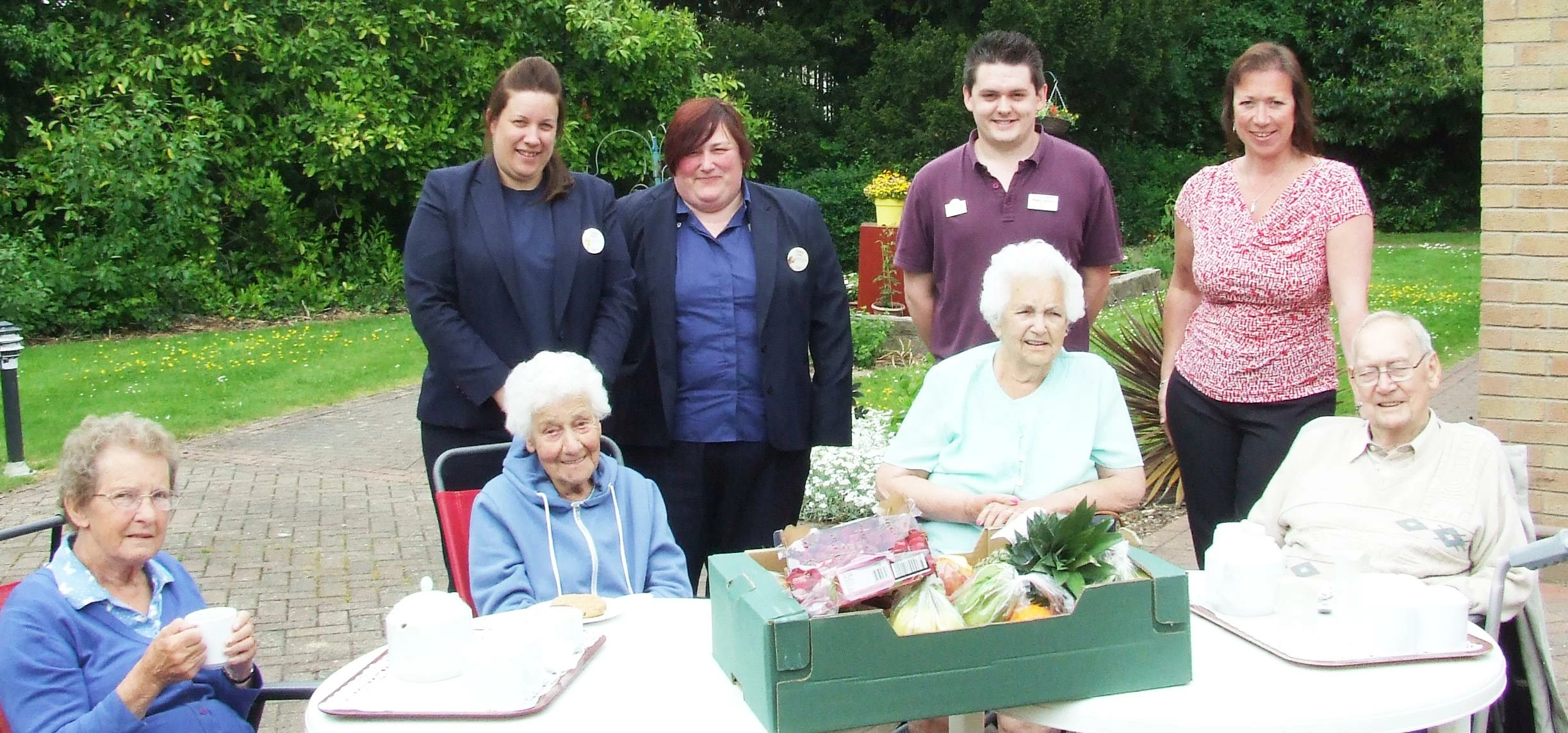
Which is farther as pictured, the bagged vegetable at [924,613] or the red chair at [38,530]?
the red chair at [38,530]

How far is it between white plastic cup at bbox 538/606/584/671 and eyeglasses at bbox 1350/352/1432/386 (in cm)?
183

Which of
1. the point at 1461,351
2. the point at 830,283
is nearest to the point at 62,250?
the point at 830,283

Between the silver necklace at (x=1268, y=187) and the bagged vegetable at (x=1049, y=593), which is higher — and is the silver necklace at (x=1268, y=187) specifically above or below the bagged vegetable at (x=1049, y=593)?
above

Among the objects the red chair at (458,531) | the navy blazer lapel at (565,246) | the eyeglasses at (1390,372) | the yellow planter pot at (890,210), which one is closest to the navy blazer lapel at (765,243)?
the navy blazer lapel at (565,246)

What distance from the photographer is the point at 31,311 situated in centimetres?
1212

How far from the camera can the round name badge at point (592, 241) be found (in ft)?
12.9

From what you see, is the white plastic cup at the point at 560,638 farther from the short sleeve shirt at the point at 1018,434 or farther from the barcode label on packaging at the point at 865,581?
the short sleeve shirt at the point at 1018,434

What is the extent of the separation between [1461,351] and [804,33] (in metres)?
13.4

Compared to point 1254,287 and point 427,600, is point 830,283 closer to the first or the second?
point 1254,287

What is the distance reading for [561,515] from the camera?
3238 mm

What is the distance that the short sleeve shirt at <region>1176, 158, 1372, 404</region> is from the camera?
12.2 feet

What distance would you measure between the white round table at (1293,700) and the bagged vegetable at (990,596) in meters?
0.16

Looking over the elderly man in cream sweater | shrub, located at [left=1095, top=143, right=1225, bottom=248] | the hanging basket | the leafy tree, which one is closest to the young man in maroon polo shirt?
the hanging basket

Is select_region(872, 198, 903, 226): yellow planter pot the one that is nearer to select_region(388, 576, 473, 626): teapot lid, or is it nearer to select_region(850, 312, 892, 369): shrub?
select_region(850, 312, 892, 369): shrub
